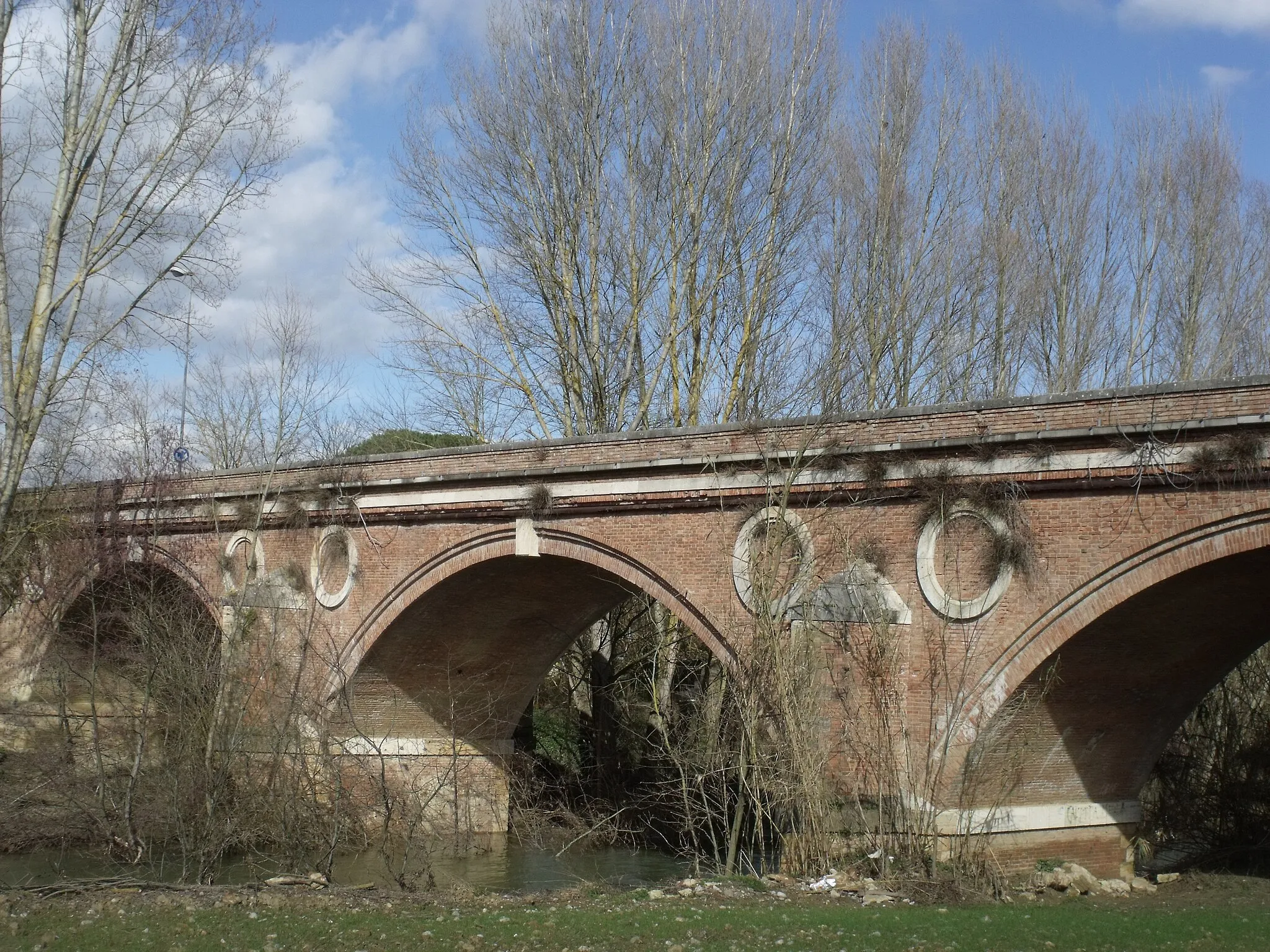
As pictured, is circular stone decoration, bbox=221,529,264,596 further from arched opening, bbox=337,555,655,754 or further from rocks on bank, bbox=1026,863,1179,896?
rocks on bank, bbox=1026,863,1179,896

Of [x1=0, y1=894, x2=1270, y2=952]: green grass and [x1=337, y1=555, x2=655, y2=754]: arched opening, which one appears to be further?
[x1=337, y1=555, x2=655, y2=754]: arched opening

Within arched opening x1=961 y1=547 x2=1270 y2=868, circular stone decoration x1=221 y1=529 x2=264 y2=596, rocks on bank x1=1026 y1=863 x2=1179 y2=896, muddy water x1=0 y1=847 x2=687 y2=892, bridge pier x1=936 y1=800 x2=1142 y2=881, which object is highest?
circular stone decoration x1=221 y1=529 x2=264 y2=596

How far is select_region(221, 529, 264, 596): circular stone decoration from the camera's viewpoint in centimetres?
1667

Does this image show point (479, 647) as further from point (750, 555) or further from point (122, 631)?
point (122, 631)

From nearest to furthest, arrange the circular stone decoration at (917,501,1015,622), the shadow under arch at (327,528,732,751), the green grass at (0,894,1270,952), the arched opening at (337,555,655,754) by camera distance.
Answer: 1. the green grass at (0,894,1270,952)
2. the circular stone decoration at (917,501,1015,622)
3. the shadow under arch at (327,528,732,751)
4. the arched opening at (337,555,655,754)

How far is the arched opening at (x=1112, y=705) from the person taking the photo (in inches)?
397

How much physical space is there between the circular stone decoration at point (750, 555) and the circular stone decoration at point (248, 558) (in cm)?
747

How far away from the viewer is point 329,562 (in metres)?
16.0

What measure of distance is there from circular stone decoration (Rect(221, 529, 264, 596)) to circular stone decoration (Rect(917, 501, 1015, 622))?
9311 mm

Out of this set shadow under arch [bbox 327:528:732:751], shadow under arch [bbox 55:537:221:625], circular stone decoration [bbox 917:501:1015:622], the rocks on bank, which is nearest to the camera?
circular stone decoration [bbox 917:501:1015:622]

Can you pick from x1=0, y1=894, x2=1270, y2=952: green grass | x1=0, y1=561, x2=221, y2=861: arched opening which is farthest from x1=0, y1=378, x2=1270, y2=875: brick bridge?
x1=0, y1=894, x2=1270, y2=952: green grass

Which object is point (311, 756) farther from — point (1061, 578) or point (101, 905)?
point (1061, 578)

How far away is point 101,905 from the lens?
9352 mm

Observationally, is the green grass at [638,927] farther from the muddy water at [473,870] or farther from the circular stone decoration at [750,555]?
the circular stone decoration at [750,555]
